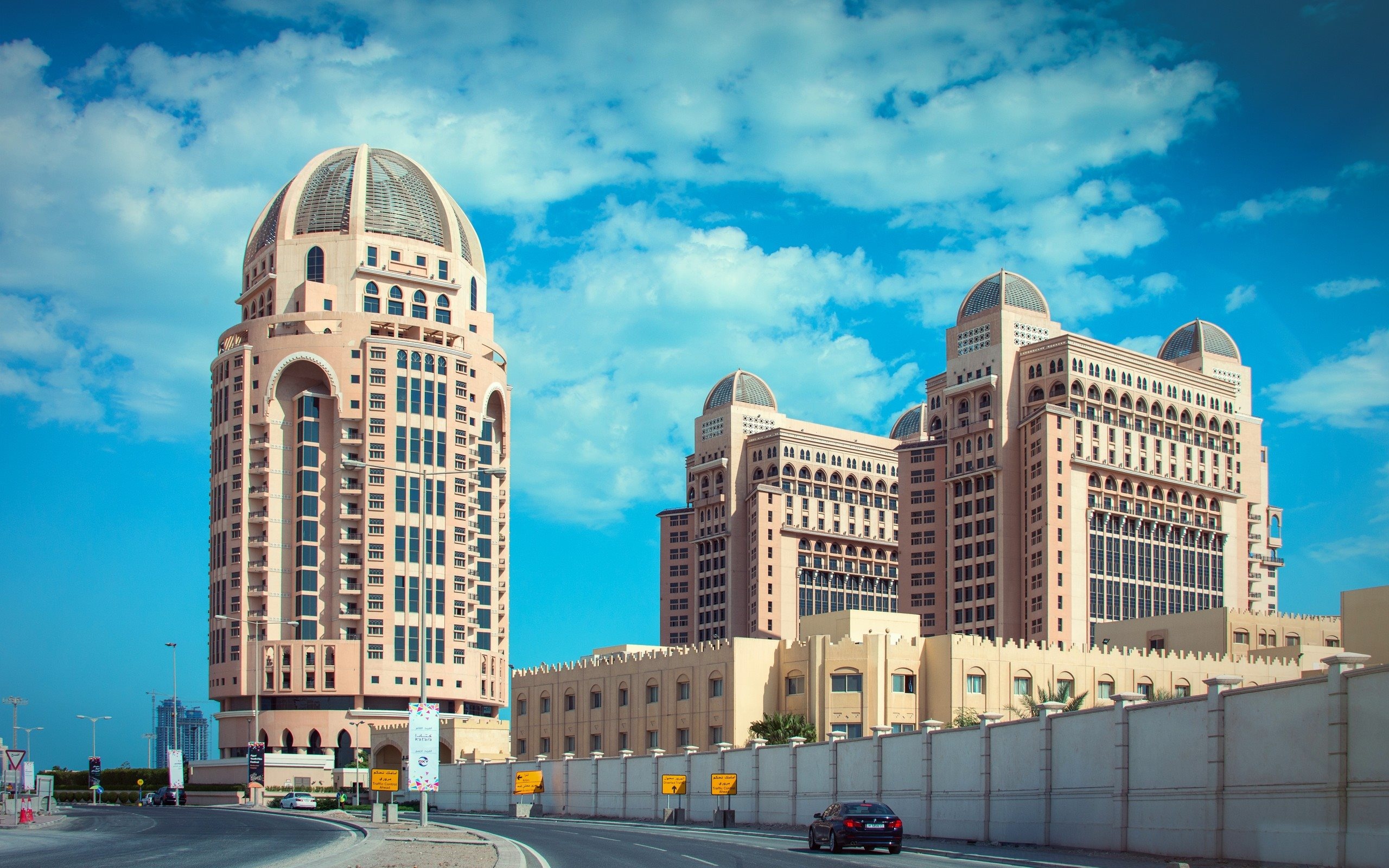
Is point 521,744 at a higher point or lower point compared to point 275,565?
lower

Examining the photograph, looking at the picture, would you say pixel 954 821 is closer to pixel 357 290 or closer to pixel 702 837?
pixel 702 837

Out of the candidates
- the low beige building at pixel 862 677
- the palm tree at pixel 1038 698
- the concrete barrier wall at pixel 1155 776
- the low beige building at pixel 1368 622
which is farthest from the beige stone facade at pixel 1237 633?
the concrete barrier wall at pixel 1155 776

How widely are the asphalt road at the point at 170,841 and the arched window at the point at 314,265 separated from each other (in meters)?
86.6

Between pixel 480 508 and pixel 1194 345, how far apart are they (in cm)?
9289

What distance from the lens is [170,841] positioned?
44.2 m

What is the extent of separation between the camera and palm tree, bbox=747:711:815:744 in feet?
268

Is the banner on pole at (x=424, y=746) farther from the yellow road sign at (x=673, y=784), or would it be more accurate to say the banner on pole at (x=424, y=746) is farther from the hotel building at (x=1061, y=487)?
the hotel building at (x=1061, y=487)

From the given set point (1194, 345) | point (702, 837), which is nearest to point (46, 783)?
point (702, 837)

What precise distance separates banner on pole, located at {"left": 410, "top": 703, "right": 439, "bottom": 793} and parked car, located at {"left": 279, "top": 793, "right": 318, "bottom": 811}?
52445 millimetres

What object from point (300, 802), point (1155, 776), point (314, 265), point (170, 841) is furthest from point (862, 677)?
point (314, 265)

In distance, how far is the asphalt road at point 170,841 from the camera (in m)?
32.6

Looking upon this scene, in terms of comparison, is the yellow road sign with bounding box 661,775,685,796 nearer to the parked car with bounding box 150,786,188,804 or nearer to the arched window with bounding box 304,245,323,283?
the parked car with bounding box 150,786,188,804

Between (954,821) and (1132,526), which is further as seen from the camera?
(1132,526)

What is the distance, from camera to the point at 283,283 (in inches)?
6058
